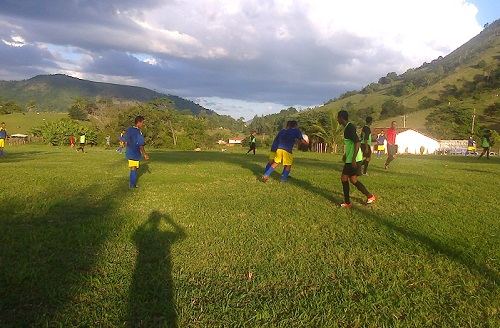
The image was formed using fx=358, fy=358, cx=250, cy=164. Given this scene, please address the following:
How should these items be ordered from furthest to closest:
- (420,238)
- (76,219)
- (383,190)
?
(383,190), (76,219), (420,238)

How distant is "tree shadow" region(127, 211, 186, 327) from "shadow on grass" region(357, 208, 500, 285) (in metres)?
3.28

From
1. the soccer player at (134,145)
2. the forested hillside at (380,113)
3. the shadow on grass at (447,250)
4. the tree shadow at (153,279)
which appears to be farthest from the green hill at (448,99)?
the tree shadow at (153,279)

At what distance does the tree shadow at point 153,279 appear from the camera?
3.04 metres

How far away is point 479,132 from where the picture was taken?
7312cm

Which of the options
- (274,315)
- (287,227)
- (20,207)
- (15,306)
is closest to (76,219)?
(20,207)

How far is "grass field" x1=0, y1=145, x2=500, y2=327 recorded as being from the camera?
3.11 metres

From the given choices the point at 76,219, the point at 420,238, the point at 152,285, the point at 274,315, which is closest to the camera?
the point at 274,315

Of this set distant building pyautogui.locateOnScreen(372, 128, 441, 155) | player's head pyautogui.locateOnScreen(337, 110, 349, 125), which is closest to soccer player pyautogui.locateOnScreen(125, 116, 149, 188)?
player's head pyautogui.locateOnScreen(337, 110, 349, 125)

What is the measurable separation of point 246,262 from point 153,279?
42.9 inches

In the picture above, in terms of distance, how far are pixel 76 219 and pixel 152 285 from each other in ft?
10.4

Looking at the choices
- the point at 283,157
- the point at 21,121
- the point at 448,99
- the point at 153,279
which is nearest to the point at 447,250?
the point at 153,279

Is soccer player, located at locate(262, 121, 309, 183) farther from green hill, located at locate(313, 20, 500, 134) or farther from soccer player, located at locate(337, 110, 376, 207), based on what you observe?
green hill, located at locate(313, 20, 500, 134)

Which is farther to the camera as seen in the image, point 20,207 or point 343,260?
point 20,207

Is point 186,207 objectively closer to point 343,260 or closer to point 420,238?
point 343,260
